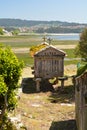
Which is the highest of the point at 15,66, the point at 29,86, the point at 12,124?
the point at 15,66

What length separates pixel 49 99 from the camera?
29.1m

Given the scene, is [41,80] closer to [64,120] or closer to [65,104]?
[65,104]

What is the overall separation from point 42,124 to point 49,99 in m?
8.01

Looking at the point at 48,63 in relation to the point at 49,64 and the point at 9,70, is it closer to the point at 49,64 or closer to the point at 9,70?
the point at 49,64

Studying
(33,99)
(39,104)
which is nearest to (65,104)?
(39,104)

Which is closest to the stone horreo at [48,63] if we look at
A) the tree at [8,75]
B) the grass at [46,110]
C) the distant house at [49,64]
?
the distant house at [49,64]

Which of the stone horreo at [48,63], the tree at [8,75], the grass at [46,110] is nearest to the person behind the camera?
the tree at [8,75]

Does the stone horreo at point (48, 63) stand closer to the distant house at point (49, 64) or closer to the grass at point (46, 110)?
the distant house at point (49, 64)

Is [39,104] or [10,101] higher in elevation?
[10,101]

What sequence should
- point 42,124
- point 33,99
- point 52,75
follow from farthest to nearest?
1. point 52,75
2. point 33,99
3. point 42,124

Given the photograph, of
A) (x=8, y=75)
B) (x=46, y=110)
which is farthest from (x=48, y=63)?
(x=8, y=75)

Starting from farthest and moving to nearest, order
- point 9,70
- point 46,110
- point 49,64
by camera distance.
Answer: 1. point 49,64
2. point 46,110
3. point 9,70

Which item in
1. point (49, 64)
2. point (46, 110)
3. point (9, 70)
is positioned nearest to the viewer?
point (9, 70)

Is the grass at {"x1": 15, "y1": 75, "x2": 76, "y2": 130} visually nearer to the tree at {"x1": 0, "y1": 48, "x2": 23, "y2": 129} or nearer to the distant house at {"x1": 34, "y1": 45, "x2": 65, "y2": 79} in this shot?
the distant house at {"x1": 34, "y1": 45, "x2": 65, "y2": 79}
